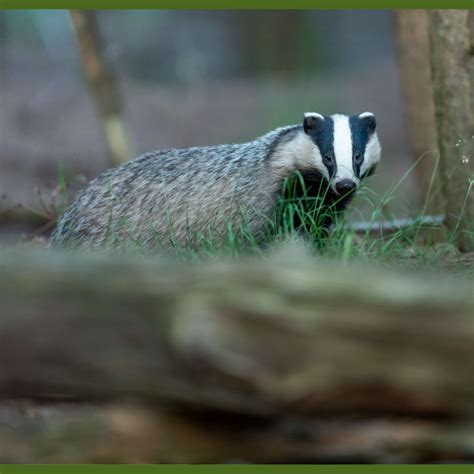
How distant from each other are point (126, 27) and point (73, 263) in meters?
13.1

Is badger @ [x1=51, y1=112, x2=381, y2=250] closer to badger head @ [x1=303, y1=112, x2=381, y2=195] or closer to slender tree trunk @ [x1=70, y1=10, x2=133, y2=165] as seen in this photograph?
badger head @ [x1=303, y1=112, x2=381, y2=195]

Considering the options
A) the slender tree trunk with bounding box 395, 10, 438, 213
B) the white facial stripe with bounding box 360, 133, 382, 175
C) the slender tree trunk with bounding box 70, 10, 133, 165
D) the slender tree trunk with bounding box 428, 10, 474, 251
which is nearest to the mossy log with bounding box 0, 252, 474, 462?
the white facial stripe with bounding box 360, 133, 382, 175

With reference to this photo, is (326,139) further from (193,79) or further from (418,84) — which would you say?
(193,79)

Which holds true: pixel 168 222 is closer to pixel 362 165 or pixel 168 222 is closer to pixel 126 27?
pixel 362 165

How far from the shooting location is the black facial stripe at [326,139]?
4059 mm

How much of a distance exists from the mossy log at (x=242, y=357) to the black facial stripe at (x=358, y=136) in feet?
6.21

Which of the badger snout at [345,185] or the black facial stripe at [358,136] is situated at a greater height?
the black facial stripe at [358,136]

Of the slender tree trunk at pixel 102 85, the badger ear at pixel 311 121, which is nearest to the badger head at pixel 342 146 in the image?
the badger ear at pixel 311 121

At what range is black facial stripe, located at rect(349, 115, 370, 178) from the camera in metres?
4.08

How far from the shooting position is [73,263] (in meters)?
2.18

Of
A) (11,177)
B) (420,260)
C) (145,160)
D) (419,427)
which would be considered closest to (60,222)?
(145,160)

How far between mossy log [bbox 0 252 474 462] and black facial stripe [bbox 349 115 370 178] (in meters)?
1.89

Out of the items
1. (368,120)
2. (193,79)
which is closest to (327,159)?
(368,120)

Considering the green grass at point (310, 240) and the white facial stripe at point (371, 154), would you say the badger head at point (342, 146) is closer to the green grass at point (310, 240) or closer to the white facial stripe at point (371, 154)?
the white facial stripe at point (371, 154)
